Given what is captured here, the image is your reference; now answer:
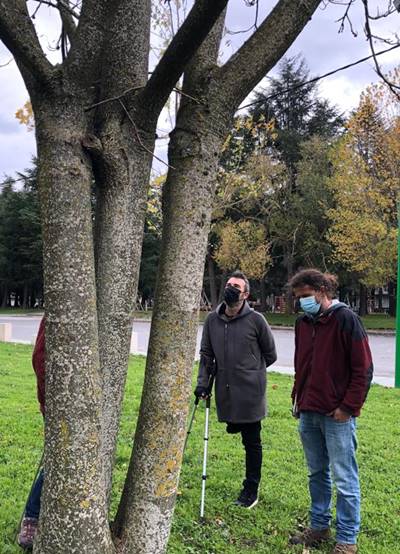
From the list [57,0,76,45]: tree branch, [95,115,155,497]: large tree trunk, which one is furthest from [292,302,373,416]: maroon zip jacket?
[57,0,76,45]: tree branch

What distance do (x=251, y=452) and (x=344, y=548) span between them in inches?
48.5

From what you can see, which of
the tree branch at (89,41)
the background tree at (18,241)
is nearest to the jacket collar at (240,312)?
the tree branch at (89,41)

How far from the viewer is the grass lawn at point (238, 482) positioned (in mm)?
4133

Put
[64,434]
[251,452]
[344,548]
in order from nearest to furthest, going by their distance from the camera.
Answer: [64,434], [344,548], [251,452]

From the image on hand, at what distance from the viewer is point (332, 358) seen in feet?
13.0

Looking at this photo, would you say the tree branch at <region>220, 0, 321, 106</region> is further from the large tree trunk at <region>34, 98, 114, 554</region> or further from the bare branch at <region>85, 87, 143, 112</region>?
the large tree trunk at <region>34, 98, 114, 554</region>

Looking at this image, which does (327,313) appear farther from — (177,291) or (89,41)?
(89,41)

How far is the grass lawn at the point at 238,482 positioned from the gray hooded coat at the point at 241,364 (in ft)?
2.49

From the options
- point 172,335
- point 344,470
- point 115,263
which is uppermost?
point 115,263

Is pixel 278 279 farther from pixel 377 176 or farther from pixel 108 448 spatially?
pixel 108 448

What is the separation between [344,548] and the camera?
12.7 feet

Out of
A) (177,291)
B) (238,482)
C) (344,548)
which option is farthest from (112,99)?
(238,482)

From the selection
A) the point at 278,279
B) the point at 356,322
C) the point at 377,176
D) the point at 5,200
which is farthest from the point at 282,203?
the point at 356,322

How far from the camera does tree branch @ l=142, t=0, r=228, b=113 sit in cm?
259
